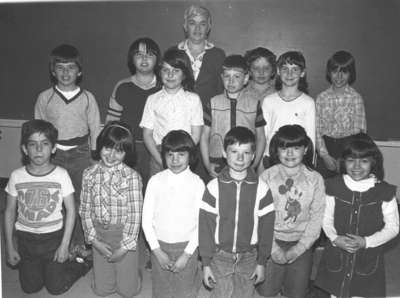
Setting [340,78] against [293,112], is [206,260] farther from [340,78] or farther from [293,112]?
[340,78]

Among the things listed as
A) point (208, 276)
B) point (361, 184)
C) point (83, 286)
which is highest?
point (361, 184)

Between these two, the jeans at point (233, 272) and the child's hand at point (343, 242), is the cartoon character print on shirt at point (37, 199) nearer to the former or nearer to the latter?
the jeans at point (233, 272)

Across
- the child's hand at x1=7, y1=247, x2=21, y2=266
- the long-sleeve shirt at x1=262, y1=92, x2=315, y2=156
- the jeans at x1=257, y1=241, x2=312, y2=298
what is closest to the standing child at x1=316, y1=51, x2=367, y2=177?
the long-sleeve shirt at x1=262, y1=92, x2=315, y2=156

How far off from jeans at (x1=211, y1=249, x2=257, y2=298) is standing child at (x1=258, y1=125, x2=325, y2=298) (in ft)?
0.77

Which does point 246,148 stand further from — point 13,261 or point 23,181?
point 13,261

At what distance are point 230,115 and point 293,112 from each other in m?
0.41

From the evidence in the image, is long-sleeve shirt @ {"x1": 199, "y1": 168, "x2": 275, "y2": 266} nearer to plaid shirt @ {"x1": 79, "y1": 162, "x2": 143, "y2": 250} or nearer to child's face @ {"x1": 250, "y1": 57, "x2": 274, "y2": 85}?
plaid shirt @ {"x1": 79, "y1": 162, "x2": 143, "y2": 250}

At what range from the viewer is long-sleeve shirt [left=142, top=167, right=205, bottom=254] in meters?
2.36

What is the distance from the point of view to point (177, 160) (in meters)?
2.34

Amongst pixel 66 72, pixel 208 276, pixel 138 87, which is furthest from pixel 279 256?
pixel 66 72

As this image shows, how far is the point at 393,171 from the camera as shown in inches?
147

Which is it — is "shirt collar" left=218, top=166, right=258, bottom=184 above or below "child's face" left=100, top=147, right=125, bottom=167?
below

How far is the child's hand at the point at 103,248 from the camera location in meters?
2.53

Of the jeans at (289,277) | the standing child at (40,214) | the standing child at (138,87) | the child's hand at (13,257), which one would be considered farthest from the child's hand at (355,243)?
the child's hand at (13,257)
